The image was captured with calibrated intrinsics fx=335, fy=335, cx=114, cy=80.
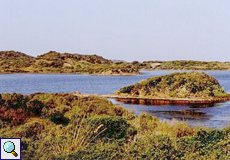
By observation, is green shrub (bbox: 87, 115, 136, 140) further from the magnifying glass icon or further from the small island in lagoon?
the small island in lagoon

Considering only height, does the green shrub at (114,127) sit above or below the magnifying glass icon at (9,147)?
below

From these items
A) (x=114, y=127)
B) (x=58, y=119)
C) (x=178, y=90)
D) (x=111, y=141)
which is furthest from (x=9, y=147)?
(x=178, y=90)

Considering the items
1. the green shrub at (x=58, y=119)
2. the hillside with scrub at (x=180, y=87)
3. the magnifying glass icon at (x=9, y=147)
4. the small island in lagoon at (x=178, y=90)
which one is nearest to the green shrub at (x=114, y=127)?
the green shrub at (x=58, y=119)

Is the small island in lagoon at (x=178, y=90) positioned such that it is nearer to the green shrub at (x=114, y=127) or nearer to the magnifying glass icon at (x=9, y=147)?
the green shrub at (x=114, y=127)

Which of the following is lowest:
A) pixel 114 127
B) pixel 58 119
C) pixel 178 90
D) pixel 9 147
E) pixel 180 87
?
pixel 178 90

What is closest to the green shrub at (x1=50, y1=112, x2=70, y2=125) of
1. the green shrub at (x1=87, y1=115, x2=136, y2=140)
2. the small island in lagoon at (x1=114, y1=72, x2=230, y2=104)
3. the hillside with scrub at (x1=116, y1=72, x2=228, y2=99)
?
the green shrub at (x1=87, y1=115, x2=136, y2=140)

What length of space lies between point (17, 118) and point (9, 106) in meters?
2.07

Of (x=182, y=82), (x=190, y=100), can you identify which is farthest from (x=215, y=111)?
(x=182, y=82)

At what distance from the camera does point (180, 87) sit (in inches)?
1957

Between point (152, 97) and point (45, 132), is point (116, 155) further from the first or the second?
point (152, 97)

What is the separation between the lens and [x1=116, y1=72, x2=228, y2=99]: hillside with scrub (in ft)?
159

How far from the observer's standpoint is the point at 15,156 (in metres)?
8.77

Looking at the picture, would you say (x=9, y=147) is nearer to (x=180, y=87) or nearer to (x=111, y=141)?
(x=111, y=141)

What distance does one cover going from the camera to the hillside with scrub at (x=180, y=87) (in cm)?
4853
